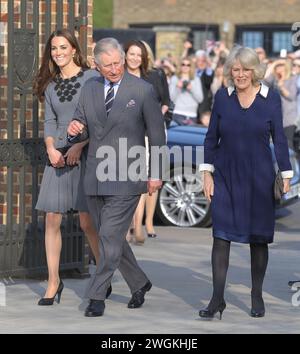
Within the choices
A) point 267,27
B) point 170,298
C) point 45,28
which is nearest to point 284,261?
point 170,298

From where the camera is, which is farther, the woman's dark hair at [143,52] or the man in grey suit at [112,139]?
the woman's dark hair at [143,52]

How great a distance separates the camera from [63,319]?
31.3ft

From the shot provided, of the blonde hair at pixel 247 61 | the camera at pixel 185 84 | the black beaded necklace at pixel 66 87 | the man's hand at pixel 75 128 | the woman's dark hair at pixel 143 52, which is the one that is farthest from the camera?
the camera at pixel 185 84

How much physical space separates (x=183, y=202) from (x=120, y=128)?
6.57m

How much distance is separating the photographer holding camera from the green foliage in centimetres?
2795

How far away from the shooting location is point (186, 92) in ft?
77.6

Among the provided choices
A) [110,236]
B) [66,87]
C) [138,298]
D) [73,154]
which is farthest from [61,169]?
[138,298]

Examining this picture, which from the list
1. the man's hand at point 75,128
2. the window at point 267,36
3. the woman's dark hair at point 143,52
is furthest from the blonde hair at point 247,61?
the window at point 267,36

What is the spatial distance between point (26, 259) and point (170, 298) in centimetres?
126

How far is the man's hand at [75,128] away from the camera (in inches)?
383

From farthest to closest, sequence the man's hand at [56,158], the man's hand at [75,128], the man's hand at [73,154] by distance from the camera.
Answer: the man's hand at [56,158] → the man's hand at [73,154] → the man's hand at [75,128]

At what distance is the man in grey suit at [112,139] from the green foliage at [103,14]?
4257cm

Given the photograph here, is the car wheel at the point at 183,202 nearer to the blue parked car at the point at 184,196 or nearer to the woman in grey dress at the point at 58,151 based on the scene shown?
the blue parked car at the point at 184,196

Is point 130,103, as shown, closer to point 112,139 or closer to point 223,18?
point 112,139
